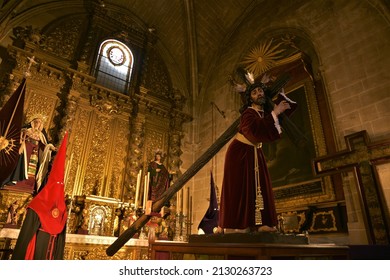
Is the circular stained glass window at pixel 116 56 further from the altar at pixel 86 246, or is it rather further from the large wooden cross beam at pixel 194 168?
the large wooden cross beam at pixel 194 168

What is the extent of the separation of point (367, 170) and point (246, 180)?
316 centimetres

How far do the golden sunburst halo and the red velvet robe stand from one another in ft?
17.6

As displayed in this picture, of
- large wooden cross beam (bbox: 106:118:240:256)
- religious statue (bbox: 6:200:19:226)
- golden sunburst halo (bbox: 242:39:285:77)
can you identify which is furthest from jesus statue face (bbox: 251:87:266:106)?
religious statue (bbox: 6:200:19:226)

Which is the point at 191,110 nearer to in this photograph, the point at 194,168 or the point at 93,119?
the point at 93,119

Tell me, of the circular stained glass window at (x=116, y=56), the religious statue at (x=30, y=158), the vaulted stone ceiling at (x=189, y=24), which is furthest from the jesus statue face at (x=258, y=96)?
the circular stained glass window at (x=116, y=56)

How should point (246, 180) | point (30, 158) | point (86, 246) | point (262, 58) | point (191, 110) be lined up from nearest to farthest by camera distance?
1. point (246, 180)
2. point (86, 246)
3. point (30, 158)
4. point (262, 58)
5. point (191, 110)

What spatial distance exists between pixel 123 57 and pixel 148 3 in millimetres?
2357

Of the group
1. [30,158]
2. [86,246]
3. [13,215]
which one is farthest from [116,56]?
[86,246]

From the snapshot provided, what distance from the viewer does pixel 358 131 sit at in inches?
196

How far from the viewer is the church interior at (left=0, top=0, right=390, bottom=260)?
438cm

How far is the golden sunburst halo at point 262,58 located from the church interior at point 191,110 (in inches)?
1.5

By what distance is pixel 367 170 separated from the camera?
4383 millimetres

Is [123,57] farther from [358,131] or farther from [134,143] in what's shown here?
[358,131]

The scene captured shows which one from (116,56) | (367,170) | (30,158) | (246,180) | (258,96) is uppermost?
(116,56)
